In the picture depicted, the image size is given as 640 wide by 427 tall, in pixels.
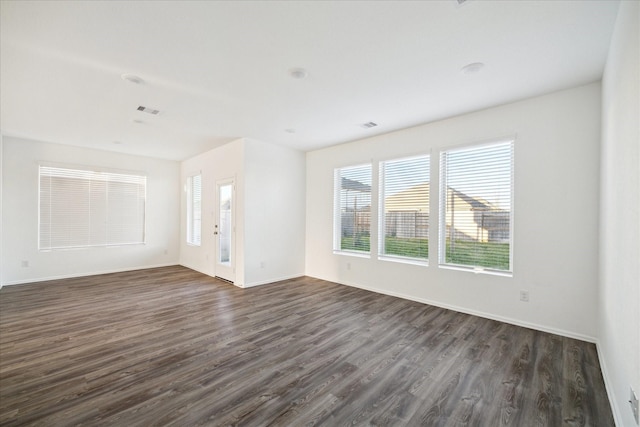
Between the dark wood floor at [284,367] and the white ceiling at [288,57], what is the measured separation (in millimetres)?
2840

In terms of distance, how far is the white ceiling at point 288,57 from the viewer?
6.52 ft

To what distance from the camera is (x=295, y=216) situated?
6.12 meters

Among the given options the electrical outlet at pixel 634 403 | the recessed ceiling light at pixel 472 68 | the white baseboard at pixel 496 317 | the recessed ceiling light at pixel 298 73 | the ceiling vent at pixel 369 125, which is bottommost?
the white baseboard at pixel 496 317

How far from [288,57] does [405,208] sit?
3114mm

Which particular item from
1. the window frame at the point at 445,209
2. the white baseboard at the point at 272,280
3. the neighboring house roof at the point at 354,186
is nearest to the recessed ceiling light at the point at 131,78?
the white baseboard at the point at 272,280

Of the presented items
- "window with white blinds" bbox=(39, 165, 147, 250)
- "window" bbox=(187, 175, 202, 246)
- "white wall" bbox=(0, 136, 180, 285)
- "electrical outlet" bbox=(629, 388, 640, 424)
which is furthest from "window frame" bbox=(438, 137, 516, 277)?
"window with white blinds" bbox=(39, 165, 147, 250)

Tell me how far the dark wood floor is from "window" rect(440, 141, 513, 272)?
0.87 metres

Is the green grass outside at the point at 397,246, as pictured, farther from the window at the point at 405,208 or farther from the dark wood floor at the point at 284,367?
the dark wood floor at the point at 284,367

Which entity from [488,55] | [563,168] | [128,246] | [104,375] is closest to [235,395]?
[104,375]

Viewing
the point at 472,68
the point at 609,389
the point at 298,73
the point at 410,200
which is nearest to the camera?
the point at 609,389

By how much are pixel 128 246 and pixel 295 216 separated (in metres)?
4.26

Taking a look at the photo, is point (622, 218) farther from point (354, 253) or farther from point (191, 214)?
point (191, 214)

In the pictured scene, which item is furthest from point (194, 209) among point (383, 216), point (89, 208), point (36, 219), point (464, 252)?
point (464, 252)

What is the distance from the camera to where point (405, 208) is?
471cm
